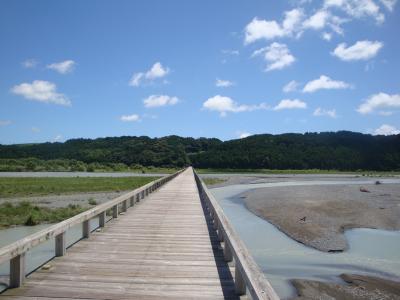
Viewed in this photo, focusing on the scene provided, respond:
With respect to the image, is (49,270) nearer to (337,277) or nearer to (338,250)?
(337,277)

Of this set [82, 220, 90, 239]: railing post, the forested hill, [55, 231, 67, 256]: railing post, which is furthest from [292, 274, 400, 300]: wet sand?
the forested hill

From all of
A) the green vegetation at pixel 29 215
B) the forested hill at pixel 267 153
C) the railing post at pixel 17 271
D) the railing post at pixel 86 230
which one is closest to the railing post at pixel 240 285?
the railing post at pixel 17 271

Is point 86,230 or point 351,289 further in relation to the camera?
point 351,289

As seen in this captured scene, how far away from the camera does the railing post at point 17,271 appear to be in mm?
4758

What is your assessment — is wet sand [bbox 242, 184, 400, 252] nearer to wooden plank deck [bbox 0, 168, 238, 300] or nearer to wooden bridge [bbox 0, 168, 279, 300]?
Result: wooden plank deck [bbox 0, 168, 238, 300]

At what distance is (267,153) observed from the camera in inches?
5354

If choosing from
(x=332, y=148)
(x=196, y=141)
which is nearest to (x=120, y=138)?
(x=196, y=141)

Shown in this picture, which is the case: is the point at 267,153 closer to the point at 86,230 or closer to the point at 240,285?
the point at 86,230

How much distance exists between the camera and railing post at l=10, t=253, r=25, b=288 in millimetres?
4758

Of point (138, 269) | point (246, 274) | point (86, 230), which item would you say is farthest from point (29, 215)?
point (246, 274)

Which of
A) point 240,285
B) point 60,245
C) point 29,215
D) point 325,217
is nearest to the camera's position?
point 240,285

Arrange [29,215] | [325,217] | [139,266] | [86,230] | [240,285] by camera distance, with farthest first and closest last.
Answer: [325,217] → [29,215] → [86,230] → [139,266] → [240,285]

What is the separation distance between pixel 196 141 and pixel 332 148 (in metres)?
74.7

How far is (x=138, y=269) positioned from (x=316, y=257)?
8439mm
